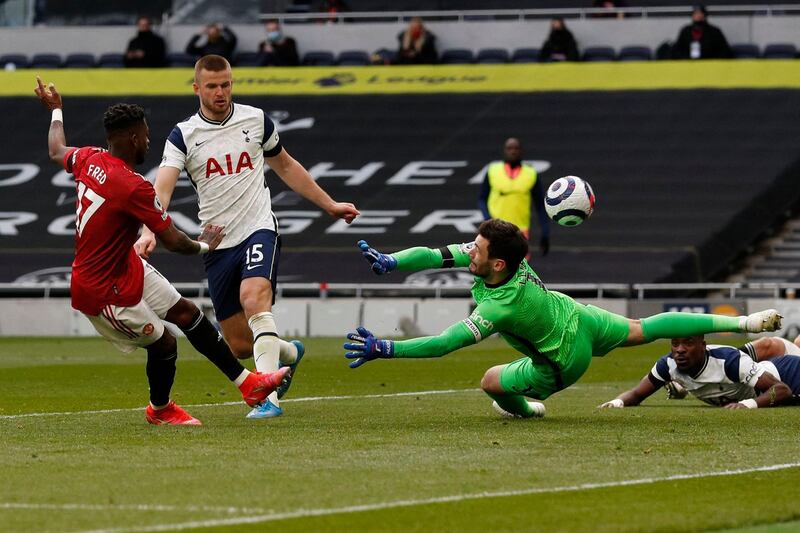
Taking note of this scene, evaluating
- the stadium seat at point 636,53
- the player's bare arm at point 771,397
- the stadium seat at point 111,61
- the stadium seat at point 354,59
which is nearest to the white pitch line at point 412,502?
the player's bare arm at point 771,397

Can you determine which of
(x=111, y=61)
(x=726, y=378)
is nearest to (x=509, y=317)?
(x=726, y=378)

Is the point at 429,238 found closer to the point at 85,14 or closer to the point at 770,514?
the point at 85,14

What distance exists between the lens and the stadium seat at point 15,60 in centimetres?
3628

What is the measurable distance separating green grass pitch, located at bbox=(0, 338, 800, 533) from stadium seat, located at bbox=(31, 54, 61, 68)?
24.2m

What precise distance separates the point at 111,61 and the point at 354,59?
5860mm

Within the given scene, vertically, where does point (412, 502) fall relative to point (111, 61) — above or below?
below

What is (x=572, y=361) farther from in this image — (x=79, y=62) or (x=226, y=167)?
(x=79, y=62)

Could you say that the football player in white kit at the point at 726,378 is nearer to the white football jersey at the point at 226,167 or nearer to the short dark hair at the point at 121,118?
the white football jersey at the point at 226,167

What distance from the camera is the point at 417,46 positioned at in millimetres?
33125

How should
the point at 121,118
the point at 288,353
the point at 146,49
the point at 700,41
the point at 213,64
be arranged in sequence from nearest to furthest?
the point at 121,118
the point at 213,64
the point at 288,353
the point at 700,41
the point at 146,49

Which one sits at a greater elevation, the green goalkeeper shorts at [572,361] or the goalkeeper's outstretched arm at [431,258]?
the goalkeeper's outstretched arm at [431,258]

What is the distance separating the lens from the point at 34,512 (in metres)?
6.07

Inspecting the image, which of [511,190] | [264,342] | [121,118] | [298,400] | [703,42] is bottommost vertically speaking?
[298,400]

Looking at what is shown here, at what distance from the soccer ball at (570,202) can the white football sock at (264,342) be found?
2811 millimetres
